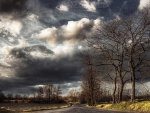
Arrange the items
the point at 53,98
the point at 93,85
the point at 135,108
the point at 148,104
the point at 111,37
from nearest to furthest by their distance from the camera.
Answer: the point at 148,104, the point at 135,108, the point at 111,37, the point at 93,85, the point at 53,98

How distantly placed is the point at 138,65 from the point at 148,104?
871cm

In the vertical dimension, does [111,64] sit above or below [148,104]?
above

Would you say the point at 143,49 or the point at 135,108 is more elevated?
the point at 143,49

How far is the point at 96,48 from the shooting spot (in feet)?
112

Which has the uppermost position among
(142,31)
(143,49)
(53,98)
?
(142,31)

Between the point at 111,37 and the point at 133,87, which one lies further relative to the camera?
the point at 111,37

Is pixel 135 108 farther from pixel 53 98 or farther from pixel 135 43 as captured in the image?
pixel 53 98

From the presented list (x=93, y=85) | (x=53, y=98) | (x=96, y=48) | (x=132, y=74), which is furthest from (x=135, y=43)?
(x=53, y=98)

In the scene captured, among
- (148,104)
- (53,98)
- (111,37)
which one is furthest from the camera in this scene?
(53,98)

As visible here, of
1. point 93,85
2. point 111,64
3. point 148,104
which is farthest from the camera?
point 93,85

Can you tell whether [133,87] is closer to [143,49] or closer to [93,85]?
[143,49]

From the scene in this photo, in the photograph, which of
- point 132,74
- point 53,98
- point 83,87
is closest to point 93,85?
point 83,87

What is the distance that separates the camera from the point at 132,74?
30484 millimetres

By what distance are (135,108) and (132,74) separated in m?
6.67
